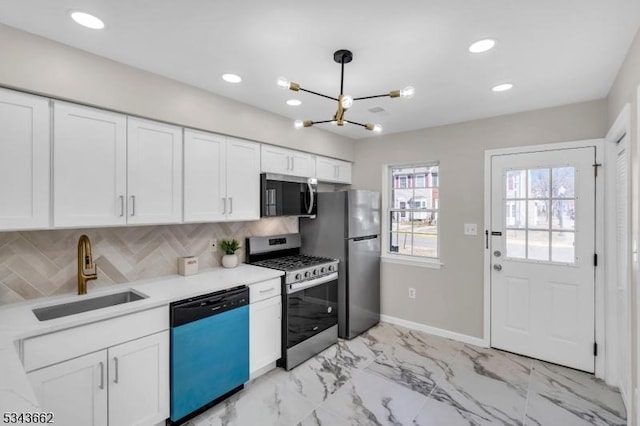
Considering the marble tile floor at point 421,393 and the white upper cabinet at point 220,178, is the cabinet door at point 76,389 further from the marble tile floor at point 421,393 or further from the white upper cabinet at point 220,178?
the white upper cabinet at point 220,178

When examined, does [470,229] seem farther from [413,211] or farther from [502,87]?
[502,87]

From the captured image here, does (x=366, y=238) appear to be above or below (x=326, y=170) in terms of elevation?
below

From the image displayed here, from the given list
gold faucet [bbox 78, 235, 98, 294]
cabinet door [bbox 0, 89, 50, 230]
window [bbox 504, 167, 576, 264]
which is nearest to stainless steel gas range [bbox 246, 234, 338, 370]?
gold faucet [bbox 78, 235, 98, 294]

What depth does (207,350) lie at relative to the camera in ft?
7.73

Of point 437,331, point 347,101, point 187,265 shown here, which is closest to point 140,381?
point 187,265

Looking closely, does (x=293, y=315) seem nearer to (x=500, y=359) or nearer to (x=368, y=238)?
(x=368, y=238)

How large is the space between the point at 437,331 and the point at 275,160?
8.91 feet

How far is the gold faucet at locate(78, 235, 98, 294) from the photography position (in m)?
2.21

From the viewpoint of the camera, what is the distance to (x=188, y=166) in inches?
103

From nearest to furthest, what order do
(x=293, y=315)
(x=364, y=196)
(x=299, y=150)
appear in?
(x=293, y=315)
(x=299, y=150)
(x=364, y=196)

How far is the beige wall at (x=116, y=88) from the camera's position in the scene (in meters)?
1.81

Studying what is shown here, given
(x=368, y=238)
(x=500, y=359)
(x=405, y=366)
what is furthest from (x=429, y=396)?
(x=368, y=238)

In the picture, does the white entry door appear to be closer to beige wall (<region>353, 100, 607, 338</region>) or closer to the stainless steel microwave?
beige wall (<region>353, 100, 607, 338</region>)

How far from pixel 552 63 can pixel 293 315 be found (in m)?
2.83
